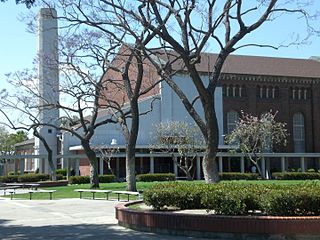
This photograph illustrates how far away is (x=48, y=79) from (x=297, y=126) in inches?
1678

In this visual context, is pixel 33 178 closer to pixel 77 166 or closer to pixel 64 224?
pixel 77 166

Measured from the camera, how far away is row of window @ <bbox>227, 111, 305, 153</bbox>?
70.1m

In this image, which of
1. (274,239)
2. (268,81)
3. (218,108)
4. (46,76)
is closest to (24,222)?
(274,239)

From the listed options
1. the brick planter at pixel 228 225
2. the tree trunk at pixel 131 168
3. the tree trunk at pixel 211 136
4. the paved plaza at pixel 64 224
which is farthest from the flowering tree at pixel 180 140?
the brick planter at pixel 228 225

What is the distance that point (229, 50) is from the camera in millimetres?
18406

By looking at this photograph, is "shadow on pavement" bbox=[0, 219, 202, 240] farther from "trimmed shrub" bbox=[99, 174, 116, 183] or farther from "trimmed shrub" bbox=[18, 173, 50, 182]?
"trimmed shrub" bbox=[18, 173, 50, 182]

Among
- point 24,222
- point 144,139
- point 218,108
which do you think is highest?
point 218,108

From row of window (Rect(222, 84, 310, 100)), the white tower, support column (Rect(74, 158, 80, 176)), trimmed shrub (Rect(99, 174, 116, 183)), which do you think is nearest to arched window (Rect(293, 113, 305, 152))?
row of window (Rect(222, 84, 310, 100))

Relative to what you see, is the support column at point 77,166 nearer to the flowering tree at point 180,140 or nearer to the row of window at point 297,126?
the flowering tree at point 180,140

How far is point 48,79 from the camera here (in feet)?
145

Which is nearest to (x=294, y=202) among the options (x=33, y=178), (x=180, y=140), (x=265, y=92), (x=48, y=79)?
(x=48, y=79)

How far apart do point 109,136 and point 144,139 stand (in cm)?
459

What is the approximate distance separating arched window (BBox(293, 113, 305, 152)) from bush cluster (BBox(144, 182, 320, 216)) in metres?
61.6

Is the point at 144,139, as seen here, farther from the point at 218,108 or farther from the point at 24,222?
the point at 24,222
